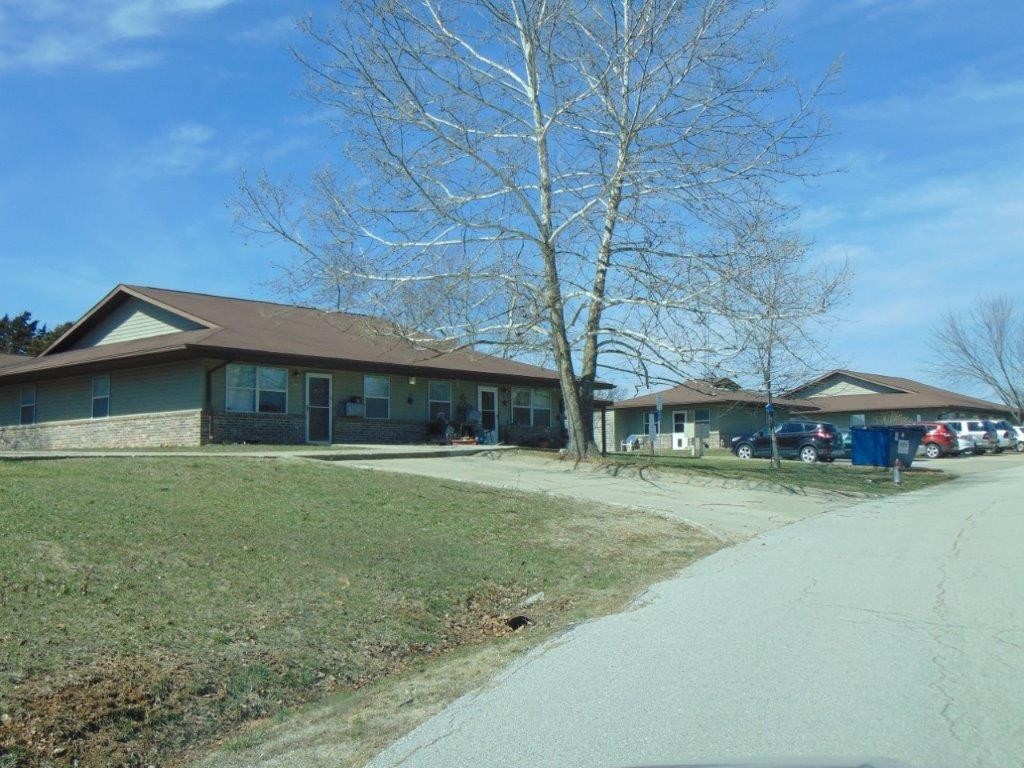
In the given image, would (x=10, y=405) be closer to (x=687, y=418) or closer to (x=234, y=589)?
(x=234, y=589)

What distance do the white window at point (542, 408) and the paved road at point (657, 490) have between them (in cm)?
1112

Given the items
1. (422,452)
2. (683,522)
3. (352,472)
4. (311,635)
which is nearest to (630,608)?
(311,635)

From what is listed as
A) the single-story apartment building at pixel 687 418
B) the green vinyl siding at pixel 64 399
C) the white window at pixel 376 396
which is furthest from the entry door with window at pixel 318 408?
the single-story apartment building at pixel 687 418

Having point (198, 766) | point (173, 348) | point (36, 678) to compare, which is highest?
point (173, 348)

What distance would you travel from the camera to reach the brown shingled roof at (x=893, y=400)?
188 ft

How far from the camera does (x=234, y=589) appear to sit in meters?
8.45

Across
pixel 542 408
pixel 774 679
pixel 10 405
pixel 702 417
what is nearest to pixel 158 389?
pixel 10 405

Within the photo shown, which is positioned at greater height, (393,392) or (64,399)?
(393,392)

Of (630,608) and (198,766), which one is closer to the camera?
(198,766)

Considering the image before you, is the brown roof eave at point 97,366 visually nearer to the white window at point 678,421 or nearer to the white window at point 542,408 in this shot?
the white window at point 542,408

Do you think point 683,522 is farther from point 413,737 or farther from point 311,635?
point 413,737

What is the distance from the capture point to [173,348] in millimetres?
24562

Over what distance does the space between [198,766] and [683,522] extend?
1110 cm

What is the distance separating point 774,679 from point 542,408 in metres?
29.5
